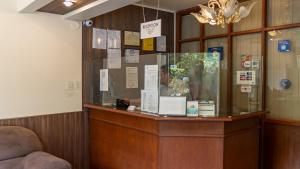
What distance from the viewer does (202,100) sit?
286cm

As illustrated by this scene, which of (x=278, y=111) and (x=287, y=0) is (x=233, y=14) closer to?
(x=287, y=0)

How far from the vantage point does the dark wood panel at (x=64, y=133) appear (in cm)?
362

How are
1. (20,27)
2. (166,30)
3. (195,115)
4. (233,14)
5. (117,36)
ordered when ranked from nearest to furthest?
(195,115)
(233,14)
(20,27)
(117,36)
(166,30)

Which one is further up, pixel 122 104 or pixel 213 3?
pixel 213 3

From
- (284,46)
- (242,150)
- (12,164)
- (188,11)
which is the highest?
(188,11)

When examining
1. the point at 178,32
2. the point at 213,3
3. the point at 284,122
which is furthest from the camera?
the point at 178,32

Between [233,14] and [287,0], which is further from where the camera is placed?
[287,0]

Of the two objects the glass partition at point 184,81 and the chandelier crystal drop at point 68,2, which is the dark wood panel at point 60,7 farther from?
the glass partition at point 184,81

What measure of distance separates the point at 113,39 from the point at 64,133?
152cm

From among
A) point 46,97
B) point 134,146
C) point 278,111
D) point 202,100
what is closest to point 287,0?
point 278,111

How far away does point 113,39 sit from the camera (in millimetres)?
4316

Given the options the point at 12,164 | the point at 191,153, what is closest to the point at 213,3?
the point at 191,153

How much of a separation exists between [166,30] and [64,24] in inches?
73.2

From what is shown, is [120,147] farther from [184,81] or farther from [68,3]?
[68,3]
